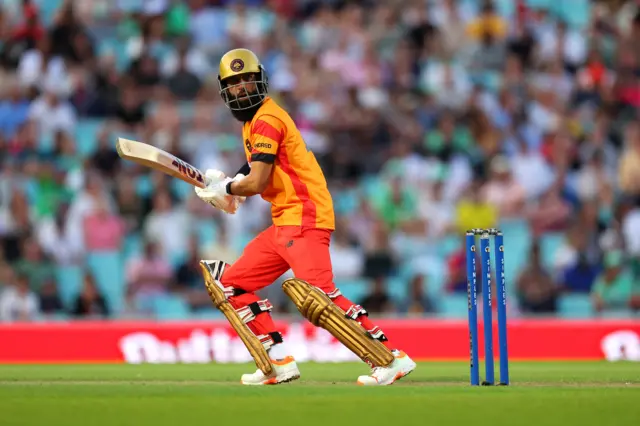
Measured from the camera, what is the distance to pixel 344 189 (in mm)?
12188

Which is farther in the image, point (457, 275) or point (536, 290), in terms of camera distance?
point (457, 275)

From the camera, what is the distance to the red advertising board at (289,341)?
9750 mm

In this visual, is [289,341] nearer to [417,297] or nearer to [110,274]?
[417,297]

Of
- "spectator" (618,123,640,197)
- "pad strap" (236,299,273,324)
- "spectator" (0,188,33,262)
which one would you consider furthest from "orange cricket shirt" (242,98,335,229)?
"spectator" (618,123,640,197)

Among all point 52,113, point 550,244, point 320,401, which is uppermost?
point 52,113

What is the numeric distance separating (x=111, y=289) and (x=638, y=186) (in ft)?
18.0

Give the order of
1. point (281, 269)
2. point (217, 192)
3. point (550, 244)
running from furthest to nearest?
1. point (550, 244)
2. point (281, 269)
3. point (217, 192)

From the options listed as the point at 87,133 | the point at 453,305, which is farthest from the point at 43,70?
the point at 453,305

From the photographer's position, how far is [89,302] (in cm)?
1120

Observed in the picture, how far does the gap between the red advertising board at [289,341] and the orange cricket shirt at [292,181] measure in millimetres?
3377

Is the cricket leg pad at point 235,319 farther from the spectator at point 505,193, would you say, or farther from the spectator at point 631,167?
the spectator at point 631,167

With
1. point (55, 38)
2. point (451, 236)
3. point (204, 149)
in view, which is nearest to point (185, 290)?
point (204, 149)

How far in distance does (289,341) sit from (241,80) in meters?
3.74

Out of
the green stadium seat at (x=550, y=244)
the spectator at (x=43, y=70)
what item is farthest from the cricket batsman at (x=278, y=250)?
the spectator at (x=43, y=70)
